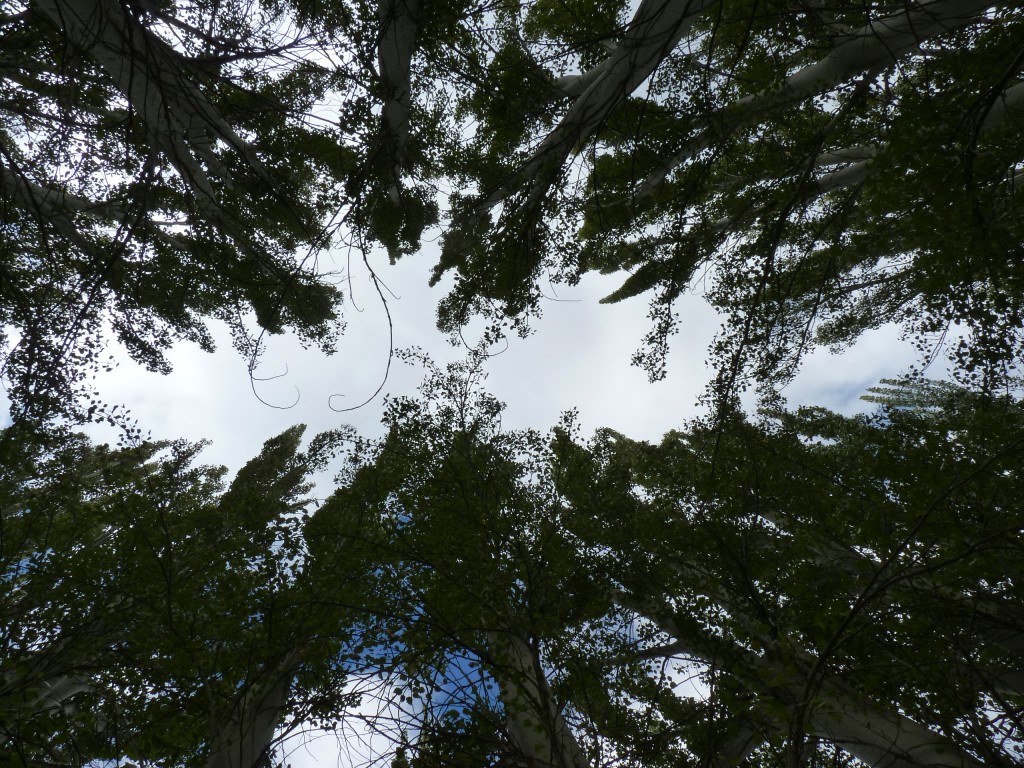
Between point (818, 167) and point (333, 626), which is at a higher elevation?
point (818, 167)

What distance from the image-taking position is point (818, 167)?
729 cm

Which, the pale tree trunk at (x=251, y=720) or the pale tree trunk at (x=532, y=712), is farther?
the pale tree trunk at (x=251, y=720)

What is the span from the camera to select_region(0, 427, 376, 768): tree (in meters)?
3.20

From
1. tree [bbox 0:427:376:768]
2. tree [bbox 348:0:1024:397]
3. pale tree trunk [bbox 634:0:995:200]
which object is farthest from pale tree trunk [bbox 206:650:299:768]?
pale tree trunk [bbox 634:0:995:200]

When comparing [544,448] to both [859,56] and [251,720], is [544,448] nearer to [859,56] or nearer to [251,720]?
[251,720]

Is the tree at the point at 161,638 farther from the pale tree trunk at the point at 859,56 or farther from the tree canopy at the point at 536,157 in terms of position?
the pale tree trunk at the point at 859,56

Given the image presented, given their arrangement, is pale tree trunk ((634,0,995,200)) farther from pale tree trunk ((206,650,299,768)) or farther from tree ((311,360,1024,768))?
pale tree trunk ((206,650,299,768))

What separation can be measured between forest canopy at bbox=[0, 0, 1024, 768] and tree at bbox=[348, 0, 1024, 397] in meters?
0.07

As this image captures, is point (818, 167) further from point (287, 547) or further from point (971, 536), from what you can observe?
point (287, 547)

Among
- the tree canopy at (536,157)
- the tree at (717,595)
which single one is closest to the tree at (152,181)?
the tree canopy at (536,157)

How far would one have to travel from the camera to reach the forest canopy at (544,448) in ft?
8.56

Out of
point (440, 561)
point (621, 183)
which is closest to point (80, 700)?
point (440, 561)

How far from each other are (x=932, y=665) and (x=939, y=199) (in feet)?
11.9

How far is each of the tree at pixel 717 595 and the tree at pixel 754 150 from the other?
152 cm
